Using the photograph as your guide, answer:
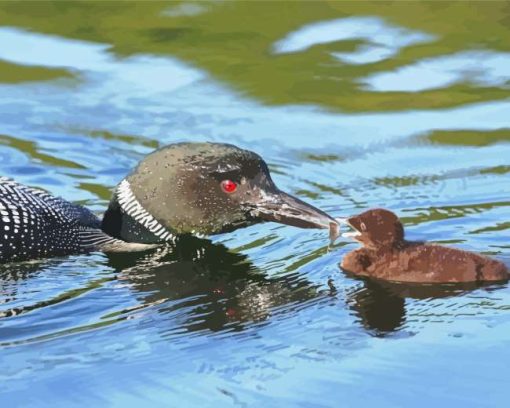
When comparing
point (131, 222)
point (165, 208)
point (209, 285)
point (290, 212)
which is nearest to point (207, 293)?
point (209, 285)

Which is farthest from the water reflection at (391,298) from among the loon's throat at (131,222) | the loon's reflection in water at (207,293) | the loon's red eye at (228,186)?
the loon's throat at (131,222)

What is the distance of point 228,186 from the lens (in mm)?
7562

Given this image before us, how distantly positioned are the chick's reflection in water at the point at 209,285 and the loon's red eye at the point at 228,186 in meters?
0.33

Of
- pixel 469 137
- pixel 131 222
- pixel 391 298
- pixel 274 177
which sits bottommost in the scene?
pixel 391 298

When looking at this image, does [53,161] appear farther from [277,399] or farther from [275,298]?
[277,399]

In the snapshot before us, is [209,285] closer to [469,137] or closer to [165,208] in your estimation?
[165,208]

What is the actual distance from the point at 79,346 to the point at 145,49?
18.5 ft

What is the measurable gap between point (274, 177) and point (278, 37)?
2694 millimetres

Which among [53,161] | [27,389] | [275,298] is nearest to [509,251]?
[275,298]

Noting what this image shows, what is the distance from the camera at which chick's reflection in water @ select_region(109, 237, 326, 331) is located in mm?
6547

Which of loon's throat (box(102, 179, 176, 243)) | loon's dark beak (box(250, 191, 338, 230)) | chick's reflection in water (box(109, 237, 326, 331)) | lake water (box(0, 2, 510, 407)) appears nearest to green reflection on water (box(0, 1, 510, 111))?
lake water (box(0, 2, 510, 407))

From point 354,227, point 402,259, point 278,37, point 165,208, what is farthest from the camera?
point 278,37

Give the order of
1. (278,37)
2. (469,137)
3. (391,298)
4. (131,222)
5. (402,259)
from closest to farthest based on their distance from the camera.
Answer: (391,298), (402,259), (131,222), (469,137), (278,37)

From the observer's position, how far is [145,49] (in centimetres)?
1151
